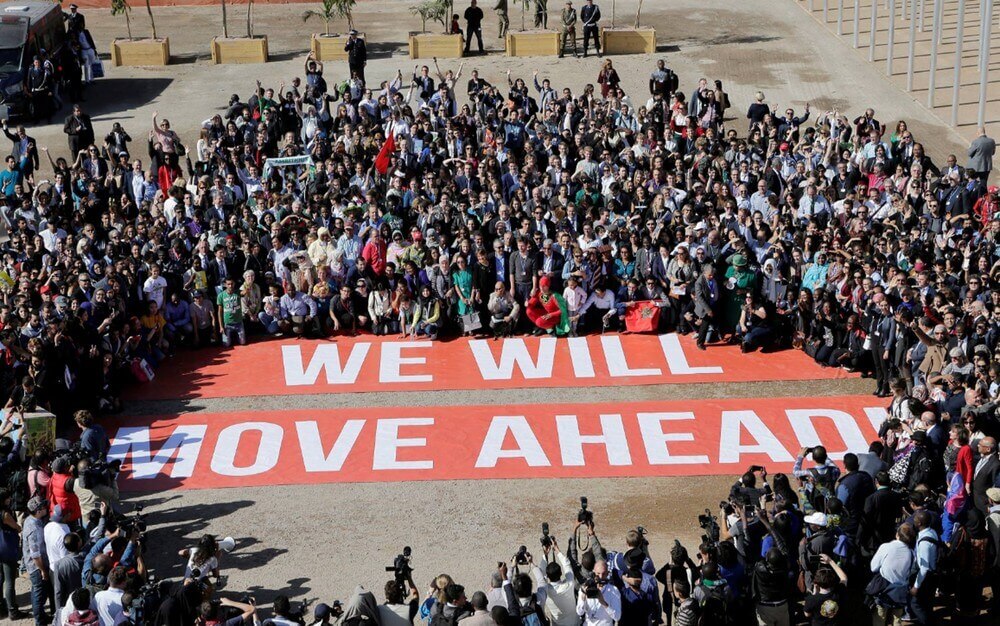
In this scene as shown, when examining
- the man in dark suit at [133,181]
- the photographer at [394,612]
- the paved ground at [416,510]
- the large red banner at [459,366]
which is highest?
the man in dark suit at [133,181]

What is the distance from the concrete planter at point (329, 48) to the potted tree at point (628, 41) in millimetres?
7025

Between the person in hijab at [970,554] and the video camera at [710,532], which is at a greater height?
the video camera at [710,532]

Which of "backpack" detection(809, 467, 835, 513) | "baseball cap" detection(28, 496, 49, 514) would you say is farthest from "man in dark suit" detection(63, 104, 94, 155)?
"backpack" detection(809, 467, 835, 513)

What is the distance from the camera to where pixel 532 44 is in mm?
35656

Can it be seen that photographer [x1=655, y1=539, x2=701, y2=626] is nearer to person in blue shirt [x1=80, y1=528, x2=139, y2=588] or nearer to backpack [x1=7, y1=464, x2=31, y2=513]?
person in blue shirt [x1=80, y1=528, x2=139, y2=588]

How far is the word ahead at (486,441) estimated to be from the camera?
17.2 meters

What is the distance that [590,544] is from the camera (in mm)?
13141

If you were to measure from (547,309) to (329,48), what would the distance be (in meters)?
17.4

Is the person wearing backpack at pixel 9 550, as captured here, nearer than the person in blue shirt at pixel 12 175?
Yes

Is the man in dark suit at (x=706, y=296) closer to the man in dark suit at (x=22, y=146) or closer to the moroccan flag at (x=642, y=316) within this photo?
the moroccan flag at (x=642, y=316)

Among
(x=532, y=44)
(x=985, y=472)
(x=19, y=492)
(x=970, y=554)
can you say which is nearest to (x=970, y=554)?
(x=970, y=554)

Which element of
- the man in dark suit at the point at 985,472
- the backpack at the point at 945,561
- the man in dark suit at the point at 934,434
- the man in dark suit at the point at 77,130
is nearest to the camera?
the backpack at the point at 945,561

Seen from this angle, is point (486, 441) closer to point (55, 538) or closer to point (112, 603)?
point (55, 538)

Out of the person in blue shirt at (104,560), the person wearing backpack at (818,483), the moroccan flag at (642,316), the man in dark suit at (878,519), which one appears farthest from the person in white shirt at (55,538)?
the moroccan flag at (642,316)
